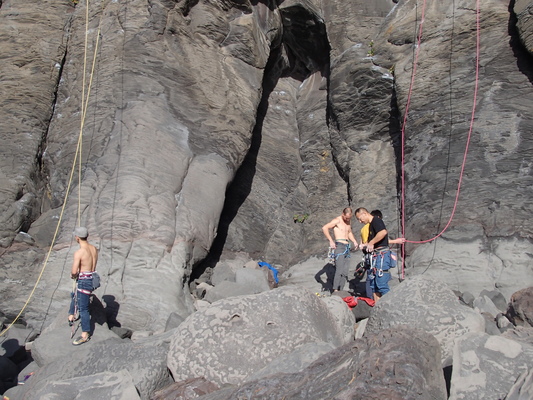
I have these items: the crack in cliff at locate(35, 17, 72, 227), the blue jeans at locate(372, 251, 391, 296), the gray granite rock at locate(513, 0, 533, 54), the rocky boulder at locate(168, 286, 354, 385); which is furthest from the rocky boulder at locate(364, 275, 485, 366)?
the crack in cliff at locate(35, 17, 72, 227)

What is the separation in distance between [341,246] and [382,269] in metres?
0.95

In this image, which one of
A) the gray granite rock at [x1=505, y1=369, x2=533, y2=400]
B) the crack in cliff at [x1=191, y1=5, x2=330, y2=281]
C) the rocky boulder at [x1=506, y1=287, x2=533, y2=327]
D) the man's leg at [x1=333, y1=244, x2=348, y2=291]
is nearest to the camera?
the gray granite rock at [x1=505, y1=369, x2=533, y2=400]

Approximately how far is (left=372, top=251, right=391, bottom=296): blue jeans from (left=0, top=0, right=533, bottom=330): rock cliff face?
974 mm

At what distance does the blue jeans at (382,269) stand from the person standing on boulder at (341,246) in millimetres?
728

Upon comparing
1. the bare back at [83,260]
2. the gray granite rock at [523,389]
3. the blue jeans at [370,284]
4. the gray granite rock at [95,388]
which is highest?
the gray granite rock at [523,389]

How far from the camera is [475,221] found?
8.78 m

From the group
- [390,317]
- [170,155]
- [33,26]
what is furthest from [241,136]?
[390,317]

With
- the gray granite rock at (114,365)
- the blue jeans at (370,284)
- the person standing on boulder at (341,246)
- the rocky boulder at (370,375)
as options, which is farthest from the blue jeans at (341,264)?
the rocky boulder at (370,375)

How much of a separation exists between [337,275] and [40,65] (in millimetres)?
7966

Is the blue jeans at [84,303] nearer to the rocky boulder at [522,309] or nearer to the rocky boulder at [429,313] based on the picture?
the rocky boulder at [429,313]

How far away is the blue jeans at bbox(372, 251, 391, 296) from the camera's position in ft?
24.1

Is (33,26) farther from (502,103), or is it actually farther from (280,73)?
(502,103)

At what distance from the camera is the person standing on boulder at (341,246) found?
805 centimetres

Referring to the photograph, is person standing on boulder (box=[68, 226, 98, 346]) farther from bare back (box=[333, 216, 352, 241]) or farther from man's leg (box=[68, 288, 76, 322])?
bare back (box=[333, 216, 352, 241])
